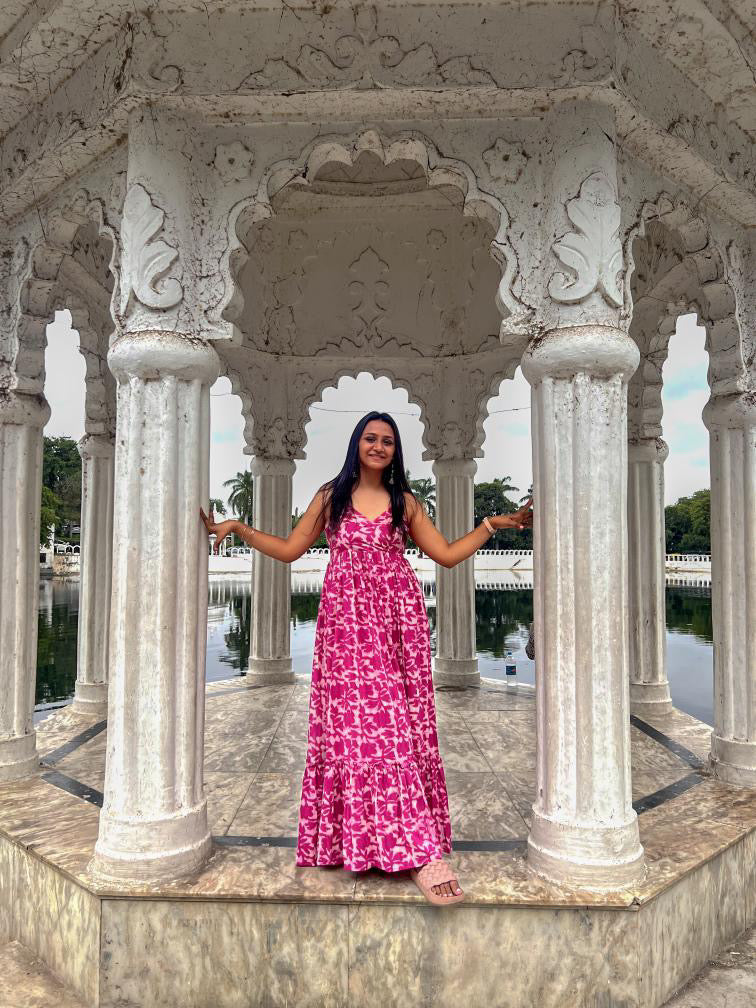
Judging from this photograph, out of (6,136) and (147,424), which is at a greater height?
(6,136)

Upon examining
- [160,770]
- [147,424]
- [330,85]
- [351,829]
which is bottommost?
[351,829]

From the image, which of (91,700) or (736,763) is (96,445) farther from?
(736,763)

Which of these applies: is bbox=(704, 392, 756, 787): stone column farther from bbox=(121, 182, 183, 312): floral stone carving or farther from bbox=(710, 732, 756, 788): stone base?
bbox=(121, 182, 183, 312): floral stone carving

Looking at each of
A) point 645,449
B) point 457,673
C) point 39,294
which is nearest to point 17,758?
point 39,294

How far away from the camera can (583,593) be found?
9.64 ft

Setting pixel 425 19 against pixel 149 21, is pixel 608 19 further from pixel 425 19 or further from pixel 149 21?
pixel 149 21

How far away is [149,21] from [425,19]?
120 cm

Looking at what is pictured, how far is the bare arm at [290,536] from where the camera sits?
10.00 ft

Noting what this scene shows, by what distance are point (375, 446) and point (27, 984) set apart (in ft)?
9.05

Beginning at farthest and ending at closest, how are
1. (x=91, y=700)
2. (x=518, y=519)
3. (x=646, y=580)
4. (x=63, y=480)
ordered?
(x=63, y=480) → (x=646, y=580) → (x=91, y=700) → (x=518, y=519)

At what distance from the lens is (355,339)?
7.07 metres

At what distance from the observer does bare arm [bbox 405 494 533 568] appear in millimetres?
3072

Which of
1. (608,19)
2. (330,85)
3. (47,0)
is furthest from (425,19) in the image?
(47,0)

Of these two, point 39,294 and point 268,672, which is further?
point 268,672
